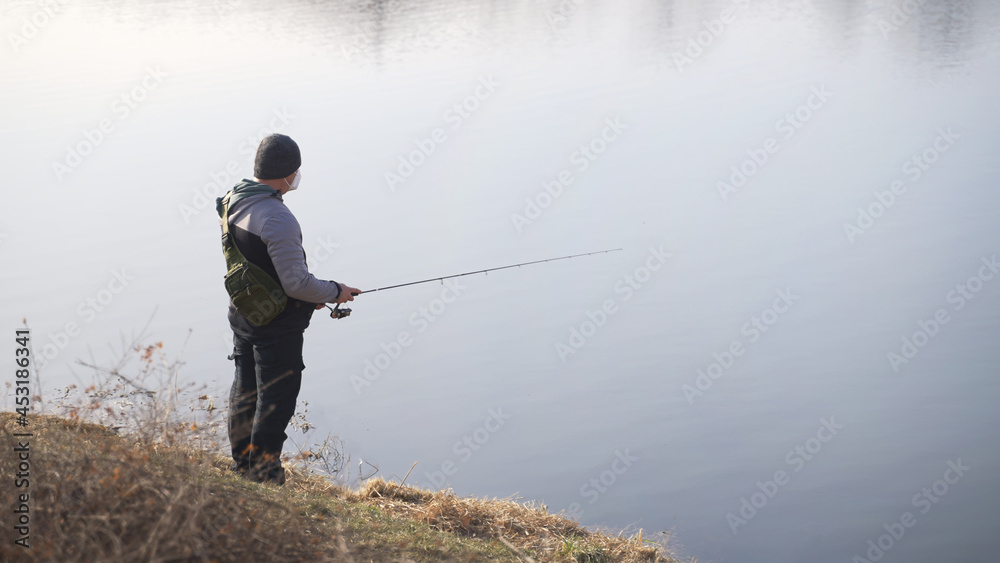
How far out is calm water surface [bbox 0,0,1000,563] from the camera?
6.14 m

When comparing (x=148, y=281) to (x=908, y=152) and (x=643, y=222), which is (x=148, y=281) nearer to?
(x=643, y=222)

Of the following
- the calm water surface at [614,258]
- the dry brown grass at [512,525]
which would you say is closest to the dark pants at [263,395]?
the dry brown grass at [512,525]

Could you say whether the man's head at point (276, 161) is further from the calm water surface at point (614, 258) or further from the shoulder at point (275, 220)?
the calm water surface at point (614, 258)

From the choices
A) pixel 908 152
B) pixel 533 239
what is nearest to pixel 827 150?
pixel 908 152

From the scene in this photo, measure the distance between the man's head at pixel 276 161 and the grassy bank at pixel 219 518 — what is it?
1239 millimetres

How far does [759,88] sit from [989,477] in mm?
9660

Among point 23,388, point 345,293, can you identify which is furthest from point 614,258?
point 23,388

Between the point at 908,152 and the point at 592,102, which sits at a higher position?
the point at 592,102

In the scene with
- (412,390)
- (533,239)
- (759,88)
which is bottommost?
(412,390)

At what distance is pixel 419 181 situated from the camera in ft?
36.8

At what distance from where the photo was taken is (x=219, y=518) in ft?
10.5

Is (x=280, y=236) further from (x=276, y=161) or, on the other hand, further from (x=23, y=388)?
(x=23, y=388)

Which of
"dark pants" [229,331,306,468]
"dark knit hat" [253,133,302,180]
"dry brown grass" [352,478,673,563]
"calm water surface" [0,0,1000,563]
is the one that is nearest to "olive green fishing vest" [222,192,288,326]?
"dark pants" [229,331,306,468]

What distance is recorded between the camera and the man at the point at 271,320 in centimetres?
419
